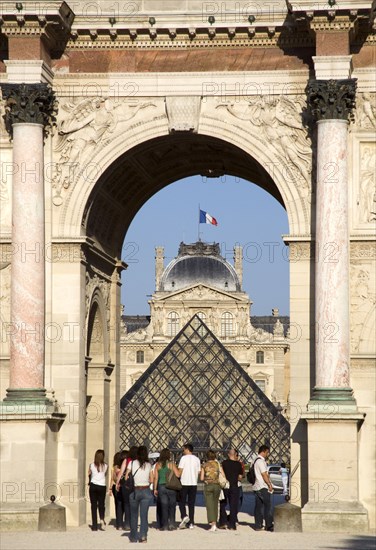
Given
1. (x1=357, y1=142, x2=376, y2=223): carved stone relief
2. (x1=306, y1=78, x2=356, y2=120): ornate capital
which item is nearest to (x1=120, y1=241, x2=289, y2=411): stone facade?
(x1=357, y1=142, x2=376, y2=223): carved stone relief

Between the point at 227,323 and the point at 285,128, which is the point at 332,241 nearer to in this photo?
the point at 285,128

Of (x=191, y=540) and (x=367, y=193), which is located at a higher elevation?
(x=367, y=193)

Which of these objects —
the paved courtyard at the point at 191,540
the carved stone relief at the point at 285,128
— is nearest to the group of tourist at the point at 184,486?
the paved courtyard at the point at 191,540

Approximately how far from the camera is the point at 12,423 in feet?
102

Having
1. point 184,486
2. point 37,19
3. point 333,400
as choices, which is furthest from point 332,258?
point 37,19

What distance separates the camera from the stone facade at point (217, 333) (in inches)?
6476

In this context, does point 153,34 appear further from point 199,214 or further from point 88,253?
point 199,214

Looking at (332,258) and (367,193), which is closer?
(332,258)

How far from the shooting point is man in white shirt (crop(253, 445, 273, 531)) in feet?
103

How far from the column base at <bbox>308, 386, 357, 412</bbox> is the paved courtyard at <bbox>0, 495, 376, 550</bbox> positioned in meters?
2.54

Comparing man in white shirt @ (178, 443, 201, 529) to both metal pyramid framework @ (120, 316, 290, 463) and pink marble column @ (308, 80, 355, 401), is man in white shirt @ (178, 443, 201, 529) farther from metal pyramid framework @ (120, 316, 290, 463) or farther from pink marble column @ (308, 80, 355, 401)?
metal pyramid framework @ (120, 316, 290, 463)

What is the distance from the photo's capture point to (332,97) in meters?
31.8

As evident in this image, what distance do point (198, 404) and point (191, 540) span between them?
7949 centimetres

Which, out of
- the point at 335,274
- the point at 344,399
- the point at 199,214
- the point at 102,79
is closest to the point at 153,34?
the point at 102,79
